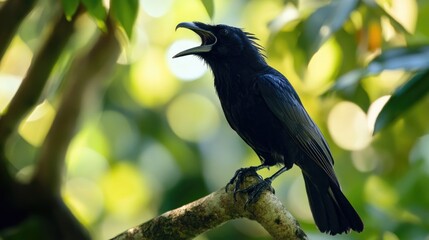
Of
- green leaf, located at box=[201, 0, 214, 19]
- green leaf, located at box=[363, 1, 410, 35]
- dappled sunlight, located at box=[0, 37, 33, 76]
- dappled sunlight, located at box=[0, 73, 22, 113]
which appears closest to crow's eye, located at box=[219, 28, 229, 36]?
green leaf, located at box=[201, 0, 214, 19]

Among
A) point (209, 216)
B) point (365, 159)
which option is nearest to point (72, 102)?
point (209, 216)

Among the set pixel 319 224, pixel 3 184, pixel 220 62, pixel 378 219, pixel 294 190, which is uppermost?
pixel 220 62

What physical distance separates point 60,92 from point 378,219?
93.6 inches

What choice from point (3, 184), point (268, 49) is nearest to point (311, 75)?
point (268, 49)

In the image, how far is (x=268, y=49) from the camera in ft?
20.0

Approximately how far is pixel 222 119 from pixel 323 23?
13.4ft

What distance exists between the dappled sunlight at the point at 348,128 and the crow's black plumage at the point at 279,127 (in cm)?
245

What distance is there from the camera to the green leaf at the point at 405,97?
486 centimetres

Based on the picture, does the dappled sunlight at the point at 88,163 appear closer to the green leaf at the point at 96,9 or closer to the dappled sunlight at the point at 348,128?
the dappled sunlight at the point at 348,128

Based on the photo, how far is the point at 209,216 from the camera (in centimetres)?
427

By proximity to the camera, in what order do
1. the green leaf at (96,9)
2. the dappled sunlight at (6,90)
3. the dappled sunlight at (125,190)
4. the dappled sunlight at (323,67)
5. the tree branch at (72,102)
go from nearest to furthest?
1. the green leaf at (96,9)
2. the tree branch at (72,102)
3. the dappled sunlight at (323,67)
4. the dappled sunlight at (6,90)
5. the dappled sunlight at (125,190)

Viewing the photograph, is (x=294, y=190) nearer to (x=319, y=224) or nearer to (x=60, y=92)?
(x=60, y=92)

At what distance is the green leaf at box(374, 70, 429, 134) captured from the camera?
15.9ft

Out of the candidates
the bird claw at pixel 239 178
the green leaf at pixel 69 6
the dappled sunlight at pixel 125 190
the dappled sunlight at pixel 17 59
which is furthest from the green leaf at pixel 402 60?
the dappled sunlight at pixel 125 190
